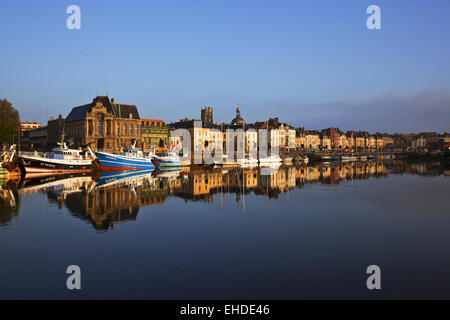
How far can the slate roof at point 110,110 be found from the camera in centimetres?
9938

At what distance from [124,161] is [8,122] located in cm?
3014

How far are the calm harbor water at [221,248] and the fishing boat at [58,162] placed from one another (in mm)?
30906

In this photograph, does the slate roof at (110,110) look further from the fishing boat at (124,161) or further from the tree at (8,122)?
the fishing boat at (124,161)

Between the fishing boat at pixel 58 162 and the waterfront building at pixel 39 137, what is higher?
the waterfront building at pixel 39 137

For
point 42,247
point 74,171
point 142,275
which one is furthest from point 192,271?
point 74,171

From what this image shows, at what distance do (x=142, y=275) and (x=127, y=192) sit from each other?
22.3 metres

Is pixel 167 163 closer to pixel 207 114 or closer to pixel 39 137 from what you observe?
pixel 39 137

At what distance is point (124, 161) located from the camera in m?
67.8

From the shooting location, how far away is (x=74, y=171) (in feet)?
202

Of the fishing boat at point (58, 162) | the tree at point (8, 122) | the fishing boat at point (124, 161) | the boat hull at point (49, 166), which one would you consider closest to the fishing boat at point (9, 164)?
the fishing boat at point (58, 162)

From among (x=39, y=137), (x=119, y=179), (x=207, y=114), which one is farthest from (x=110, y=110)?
(x=207, y=114)

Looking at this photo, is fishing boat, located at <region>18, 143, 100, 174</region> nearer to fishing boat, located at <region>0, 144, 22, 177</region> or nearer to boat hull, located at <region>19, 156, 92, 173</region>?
boat hull, located at <region>19, 156, 92, 173</region>

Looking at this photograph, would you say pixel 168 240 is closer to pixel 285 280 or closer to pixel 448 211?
pixel 285 280
